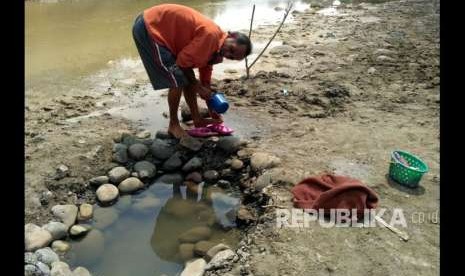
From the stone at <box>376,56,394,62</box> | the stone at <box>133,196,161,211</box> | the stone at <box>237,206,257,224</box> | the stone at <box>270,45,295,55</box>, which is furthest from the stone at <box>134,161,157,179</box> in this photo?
the stone at <box>376,56,394,62</box>

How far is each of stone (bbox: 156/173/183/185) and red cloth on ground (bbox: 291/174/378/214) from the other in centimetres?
119

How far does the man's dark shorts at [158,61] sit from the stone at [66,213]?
1.42m

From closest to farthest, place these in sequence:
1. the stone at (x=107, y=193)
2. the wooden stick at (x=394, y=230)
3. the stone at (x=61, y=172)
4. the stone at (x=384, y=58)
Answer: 1. the wooden stick at (x=394, y=230)
2. the stone at (x=107, y=193)
3. the stone at (x=61, y=172)
4. the stone at (x=384, y=58)

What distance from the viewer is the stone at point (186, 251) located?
3463 millimetres

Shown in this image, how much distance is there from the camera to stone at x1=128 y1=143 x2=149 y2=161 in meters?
4.32

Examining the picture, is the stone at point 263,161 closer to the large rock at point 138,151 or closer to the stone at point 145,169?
the stone at point 145,169

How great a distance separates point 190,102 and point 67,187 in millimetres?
1467

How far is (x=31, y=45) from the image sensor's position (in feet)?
27.0

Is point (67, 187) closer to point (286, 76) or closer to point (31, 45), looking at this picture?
point (286, 76)

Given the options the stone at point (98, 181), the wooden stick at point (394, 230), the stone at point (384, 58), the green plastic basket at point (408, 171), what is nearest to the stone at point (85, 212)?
the stone at point (98, 181)

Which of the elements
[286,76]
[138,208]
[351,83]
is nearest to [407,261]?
[138,208]

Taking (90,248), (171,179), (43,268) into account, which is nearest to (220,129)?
(171,179)

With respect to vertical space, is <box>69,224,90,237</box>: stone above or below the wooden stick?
below

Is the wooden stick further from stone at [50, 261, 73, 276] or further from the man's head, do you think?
stone at [50, 261, 73, 276]
